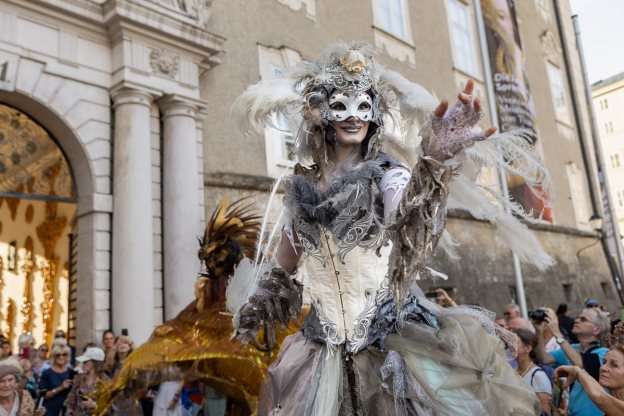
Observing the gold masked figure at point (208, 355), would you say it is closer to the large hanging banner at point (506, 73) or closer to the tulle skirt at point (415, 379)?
the tulle skirt at point (415, 379)

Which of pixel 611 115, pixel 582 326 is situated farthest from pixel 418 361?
pixel 611 115

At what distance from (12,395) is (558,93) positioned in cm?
1909

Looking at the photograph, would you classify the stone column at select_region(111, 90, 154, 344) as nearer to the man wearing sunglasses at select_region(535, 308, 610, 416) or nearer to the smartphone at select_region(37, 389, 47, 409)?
the smartphone at select_region(37, 389, 47, 409)

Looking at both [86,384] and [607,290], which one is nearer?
[86,384]

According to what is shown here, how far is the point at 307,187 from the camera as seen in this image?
221 cm

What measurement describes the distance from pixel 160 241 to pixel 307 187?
5235 millimetres

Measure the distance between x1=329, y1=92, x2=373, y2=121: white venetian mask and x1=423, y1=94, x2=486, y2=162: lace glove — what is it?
0.64 metres

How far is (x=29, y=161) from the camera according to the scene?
6.75 metres

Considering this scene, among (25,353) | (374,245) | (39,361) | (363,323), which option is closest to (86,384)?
(39,361)

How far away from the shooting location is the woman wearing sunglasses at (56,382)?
458cm

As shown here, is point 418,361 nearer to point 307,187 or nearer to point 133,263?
point 307,187

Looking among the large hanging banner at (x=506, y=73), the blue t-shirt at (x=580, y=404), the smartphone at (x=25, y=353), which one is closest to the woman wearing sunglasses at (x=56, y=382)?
the smartphone at (x=25, y=353)

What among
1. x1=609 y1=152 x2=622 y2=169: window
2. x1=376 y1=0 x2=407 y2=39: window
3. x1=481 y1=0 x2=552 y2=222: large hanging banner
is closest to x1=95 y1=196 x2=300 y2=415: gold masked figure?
x1=481 y1=0 x2=552 y2=222: large hanging banner

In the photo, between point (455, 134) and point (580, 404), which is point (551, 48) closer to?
point (580, 404)
